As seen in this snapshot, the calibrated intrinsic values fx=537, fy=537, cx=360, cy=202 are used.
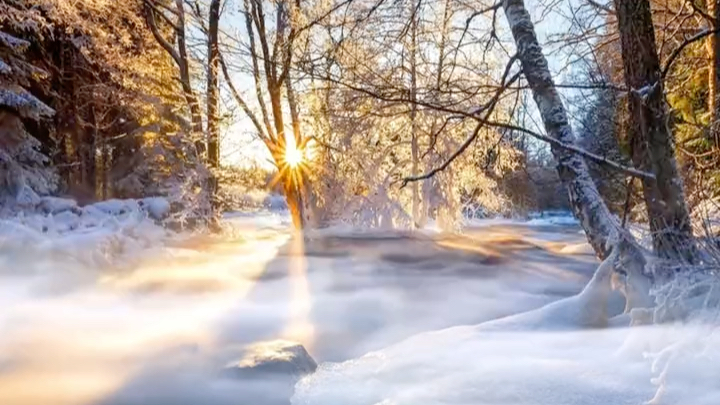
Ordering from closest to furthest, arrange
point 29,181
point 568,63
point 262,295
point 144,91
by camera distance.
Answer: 1. point 568,63
2. point 262,295
3. point 29,181
4. point 144,91

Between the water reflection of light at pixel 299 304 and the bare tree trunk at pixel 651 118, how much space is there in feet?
8.43

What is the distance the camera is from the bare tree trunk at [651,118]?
3146 millimetres

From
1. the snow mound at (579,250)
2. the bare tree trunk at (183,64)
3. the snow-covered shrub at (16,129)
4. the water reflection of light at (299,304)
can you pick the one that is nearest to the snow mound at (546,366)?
the water reflection of light at (299,304)

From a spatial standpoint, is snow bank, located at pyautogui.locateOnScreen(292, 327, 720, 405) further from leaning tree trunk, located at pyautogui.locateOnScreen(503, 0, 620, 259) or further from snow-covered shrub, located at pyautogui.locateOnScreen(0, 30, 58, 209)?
snow-covered shrub, located at pyautogui.locateOnScreen(0, 30, 58, 209)

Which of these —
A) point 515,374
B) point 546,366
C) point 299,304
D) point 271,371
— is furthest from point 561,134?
point 299,304

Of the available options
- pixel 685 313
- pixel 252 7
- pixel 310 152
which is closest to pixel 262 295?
pixel 685 313

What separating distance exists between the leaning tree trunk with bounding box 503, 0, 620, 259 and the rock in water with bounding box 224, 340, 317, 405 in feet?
6.58

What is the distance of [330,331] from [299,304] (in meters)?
1.10

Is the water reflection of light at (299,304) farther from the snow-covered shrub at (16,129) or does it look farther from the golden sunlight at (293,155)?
the snow-covered shrub at (16,129)

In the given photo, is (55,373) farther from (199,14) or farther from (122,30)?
(122,30)

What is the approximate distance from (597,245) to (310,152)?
29.1 feet

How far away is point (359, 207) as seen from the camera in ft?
39.3

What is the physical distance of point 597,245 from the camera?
3.52 m

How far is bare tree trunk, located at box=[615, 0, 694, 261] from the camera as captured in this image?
124 inches
